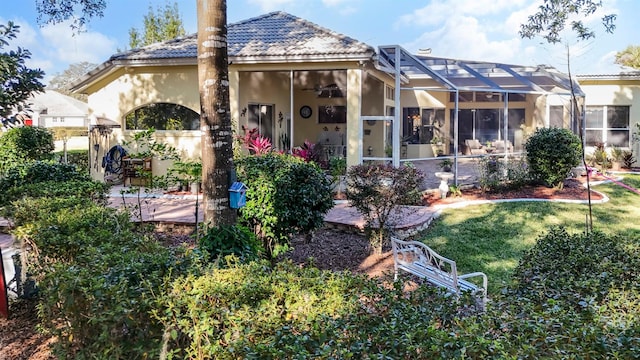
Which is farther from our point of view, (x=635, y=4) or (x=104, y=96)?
(x=104, y=96)

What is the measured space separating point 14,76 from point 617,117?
21251mm

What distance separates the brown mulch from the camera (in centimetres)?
450

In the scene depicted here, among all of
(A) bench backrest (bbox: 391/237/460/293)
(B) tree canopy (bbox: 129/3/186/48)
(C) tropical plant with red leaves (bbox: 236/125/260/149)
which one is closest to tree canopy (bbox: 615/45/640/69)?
(B) tree canopy (bbox: 129/3/186/48)

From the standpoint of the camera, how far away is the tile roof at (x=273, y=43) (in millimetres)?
12719

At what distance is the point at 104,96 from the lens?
15.1m

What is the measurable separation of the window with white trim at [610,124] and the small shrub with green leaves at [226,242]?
19284 millimetres

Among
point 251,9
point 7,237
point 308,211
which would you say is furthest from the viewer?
point 251,9

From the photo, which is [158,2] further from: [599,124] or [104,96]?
[599,124]

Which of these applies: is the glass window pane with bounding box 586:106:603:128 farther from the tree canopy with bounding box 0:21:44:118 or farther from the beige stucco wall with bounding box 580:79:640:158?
the tree canopy with bounding box 0:21:44:118

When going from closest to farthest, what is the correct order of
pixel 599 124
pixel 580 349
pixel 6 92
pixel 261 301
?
1. pixel 580 349
2. pixel 261 301
3. pixel 6 92
4. pixel 599 124

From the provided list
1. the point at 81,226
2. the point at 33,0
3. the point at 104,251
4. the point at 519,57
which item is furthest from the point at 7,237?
the point at 519,57

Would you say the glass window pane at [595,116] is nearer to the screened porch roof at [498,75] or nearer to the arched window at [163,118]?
the screened porch roof at [498,75]

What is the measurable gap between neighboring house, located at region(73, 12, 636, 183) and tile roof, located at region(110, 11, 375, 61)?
0.10 feet

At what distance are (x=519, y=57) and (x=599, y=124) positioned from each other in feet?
13.6
